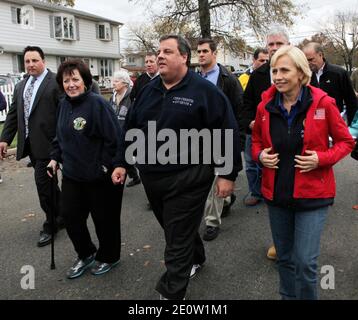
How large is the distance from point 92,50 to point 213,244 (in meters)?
34.9

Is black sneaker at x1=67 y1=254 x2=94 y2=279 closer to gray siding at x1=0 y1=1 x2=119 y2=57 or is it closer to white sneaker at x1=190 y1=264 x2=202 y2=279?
white sneaker at x1=190 y1=264 x2=202 y2=279

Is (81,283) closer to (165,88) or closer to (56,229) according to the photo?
(56,229)

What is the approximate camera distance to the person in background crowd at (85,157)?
328 centimetres

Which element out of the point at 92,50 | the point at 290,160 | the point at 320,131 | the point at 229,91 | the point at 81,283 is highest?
the point at 92,50

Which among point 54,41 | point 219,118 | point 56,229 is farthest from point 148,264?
point 54,41

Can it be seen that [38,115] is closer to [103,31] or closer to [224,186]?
[224,186]

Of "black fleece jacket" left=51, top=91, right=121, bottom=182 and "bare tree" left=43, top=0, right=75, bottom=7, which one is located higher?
"bare tree" left=43, top=0, right=75, bottom=7

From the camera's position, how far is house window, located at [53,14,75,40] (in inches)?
1261

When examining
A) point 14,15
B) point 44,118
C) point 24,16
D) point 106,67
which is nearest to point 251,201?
point 44,118

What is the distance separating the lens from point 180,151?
2734 mm

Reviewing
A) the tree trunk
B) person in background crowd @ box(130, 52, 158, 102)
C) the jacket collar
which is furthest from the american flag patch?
the tree trunk

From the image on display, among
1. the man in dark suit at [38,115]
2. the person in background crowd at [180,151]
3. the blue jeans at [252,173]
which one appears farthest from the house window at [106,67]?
the person in background crowd at [180,151]

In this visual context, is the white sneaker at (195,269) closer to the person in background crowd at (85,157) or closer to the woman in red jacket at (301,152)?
the person in background crowd at (85,157)
